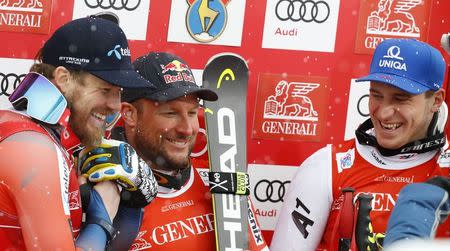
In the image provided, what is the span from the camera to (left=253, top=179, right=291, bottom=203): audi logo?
441cm

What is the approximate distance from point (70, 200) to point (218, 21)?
1633mm

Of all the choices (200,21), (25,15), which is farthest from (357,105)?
(25,15)

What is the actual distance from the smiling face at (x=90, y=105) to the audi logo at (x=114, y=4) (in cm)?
121

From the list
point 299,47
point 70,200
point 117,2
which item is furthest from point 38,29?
point 70,200

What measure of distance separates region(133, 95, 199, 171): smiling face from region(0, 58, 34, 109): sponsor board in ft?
1.98

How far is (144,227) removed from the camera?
3.91 metres

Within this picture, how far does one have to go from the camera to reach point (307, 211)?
412 cm

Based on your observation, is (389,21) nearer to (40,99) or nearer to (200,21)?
(200,21)

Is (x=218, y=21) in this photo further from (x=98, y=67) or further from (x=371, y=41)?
(x=98, y=67)

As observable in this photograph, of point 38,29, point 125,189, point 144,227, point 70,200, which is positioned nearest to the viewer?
point 70,200

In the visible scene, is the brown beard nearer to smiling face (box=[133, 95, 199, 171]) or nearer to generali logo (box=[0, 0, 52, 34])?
smiling face (box=[133, 95, 199, 171])

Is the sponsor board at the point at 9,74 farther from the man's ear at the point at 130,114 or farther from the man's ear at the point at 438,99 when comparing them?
the man's ear at the point at 438,99

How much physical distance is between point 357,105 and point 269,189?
57 centimetres

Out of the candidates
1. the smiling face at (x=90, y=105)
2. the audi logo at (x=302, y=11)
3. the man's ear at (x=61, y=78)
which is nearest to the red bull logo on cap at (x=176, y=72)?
the audi logo at (x=302, y=11)
